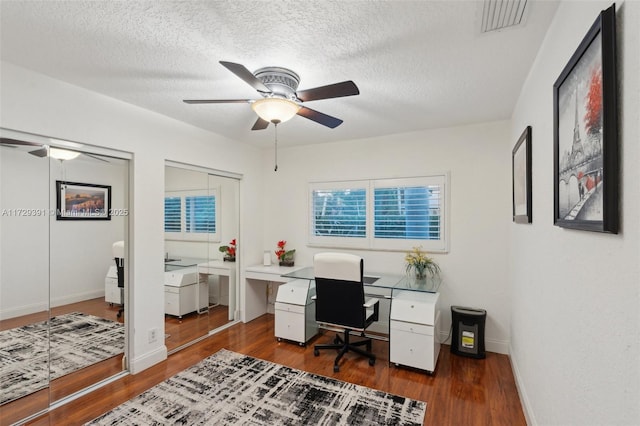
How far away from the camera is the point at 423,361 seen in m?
2.85

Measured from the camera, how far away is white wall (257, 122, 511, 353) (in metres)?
3.29

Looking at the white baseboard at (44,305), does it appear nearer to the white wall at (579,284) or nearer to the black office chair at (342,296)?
the black office chair at (342,296)

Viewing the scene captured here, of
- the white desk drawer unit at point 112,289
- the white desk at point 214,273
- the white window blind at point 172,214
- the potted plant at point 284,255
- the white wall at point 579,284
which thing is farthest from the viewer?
the potted plant at point 284,255

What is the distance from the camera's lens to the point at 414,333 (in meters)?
2.90

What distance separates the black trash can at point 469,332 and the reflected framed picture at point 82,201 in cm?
363

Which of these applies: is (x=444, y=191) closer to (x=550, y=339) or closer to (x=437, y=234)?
(x=437, y=234)

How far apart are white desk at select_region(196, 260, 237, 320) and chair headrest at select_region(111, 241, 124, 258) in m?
0.96

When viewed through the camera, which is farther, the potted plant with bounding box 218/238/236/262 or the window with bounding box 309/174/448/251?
the potted plant with bounding box 218/238/236/262

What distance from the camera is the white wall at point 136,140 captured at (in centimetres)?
216

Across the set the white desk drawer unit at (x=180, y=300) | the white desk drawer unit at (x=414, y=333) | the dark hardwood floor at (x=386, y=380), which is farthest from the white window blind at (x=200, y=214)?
the white desk drawer unit at (x=414, y=333)

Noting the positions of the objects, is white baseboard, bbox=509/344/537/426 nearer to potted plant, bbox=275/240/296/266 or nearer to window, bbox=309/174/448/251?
window, bbox=309/174/448/251

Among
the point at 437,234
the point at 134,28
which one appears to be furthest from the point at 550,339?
the point at 134,28

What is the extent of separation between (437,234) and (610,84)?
2.76 metres

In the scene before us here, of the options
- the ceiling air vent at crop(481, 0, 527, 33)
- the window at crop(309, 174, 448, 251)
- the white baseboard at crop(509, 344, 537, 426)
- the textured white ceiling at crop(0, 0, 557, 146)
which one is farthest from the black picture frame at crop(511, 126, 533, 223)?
the white baseboard at crop(509, 344, 537, 426)
